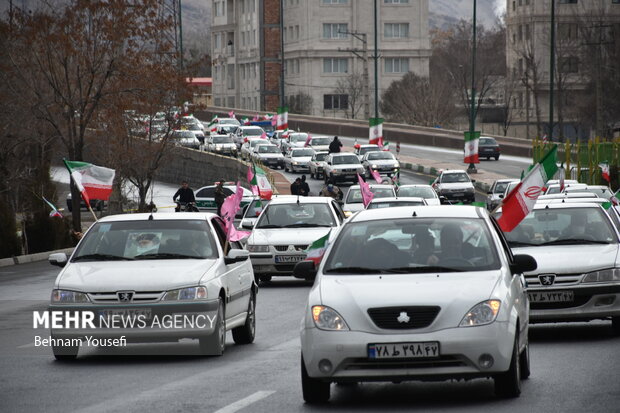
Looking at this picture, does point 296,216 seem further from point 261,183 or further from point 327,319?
point 327,319

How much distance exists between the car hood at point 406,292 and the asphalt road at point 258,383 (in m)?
0.69

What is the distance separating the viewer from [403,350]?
942cm

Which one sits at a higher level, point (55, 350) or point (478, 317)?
point (478, 317)

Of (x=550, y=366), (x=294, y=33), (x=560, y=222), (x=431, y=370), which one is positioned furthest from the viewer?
(x=294, y=33)

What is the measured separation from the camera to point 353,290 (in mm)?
9773

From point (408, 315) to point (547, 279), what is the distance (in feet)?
16.7

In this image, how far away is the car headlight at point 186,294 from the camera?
1277 cm

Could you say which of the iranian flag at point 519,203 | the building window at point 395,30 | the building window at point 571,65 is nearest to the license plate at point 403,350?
the iranian flag at point 519,203

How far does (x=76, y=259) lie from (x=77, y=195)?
27.7 m

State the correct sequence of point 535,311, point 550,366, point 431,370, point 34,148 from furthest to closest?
→ point 34,148
point 535,311
point 550,366
point 431,370

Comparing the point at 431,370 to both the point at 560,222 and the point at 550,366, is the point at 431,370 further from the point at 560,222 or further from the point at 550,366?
the point at 560,222

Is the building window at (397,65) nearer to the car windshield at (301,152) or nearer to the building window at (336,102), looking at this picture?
the building window at (336,102)

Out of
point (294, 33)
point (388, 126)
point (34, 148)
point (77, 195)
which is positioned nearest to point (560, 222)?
point (77, 195)

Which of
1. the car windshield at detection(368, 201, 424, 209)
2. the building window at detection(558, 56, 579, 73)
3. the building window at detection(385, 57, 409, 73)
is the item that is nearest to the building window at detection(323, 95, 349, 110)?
the building window at detection(385, 57, 409, 73)
